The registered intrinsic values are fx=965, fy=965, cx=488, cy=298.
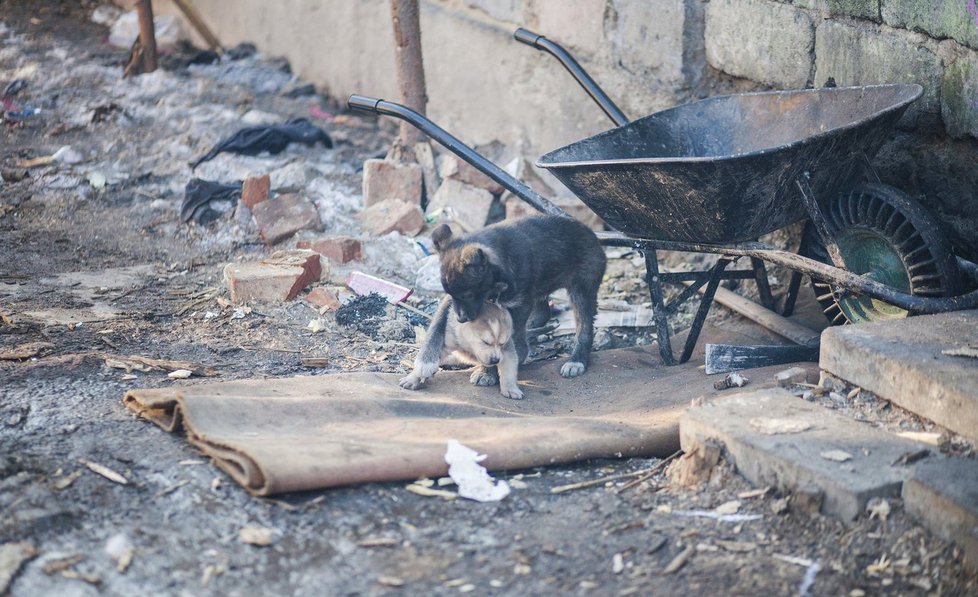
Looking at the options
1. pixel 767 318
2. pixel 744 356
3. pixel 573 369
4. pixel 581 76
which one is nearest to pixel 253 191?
pixel 581 76

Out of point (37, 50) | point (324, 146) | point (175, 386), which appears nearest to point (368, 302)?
point (175, 386)

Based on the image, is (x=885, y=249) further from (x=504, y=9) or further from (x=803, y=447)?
(x=504, y=9)

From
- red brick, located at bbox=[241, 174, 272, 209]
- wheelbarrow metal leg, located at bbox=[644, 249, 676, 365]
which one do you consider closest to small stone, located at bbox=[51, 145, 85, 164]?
red brick, located at bbox=[241, 174, 272, 209]

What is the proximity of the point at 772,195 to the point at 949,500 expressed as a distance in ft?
5.59

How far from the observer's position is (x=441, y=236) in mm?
4797

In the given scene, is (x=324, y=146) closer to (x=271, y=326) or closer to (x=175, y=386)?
(x=271, y=326)

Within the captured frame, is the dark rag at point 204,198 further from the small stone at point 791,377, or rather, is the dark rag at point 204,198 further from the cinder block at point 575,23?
the small stone at point 791,377

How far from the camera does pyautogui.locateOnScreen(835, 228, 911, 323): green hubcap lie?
445cm

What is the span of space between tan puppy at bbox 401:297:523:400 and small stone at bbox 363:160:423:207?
8.65 ft

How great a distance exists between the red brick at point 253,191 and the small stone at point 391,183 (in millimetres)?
763

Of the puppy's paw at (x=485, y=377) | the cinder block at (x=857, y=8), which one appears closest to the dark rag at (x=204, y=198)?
the puppy's paw at (x=485, y=377)

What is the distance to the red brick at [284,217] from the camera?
22.3 ft

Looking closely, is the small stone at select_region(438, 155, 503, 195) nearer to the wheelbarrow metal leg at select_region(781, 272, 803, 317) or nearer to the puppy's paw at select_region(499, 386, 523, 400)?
the wheelbarrow metal leg at select_region(781, 272, 803, 317)

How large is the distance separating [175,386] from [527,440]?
1576mm
